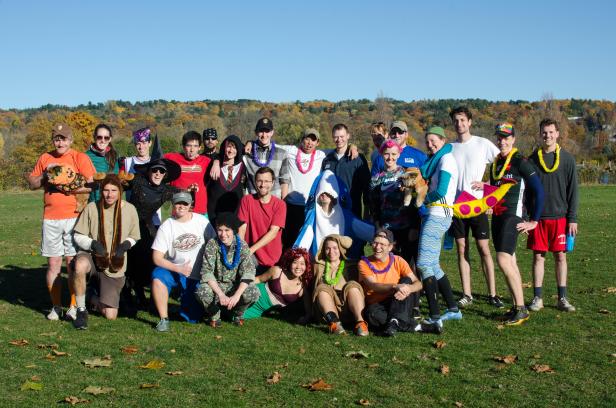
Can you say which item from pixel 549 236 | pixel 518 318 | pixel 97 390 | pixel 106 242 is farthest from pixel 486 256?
pixel 97 390

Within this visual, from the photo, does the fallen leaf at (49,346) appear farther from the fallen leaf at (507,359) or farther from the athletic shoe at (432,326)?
the fallen leaf at (507,359)

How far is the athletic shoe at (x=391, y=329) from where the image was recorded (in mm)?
6525

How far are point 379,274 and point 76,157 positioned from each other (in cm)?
370

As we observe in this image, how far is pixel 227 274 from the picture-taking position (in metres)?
7.12

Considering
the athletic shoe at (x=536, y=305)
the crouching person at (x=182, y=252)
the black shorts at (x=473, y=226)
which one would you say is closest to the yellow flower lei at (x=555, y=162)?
the black shorts at (x=473, y=226)

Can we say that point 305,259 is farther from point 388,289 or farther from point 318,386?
point 318,386

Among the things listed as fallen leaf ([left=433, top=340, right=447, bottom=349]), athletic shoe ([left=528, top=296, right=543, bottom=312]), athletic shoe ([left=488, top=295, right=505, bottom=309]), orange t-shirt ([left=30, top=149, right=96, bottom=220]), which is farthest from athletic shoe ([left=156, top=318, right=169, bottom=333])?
athletic shoe ([left=528, top=296, right=543, bottom=312])

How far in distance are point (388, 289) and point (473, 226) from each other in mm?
1627

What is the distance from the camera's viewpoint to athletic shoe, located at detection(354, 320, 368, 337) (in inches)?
260

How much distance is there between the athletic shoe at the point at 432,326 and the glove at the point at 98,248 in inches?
139

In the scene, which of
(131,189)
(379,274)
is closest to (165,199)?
(131,189)

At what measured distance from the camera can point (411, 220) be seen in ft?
24.2

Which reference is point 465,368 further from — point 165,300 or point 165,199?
point 165,199

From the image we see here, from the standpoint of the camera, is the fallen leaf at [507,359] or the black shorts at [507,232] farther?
the black shorts at [507,232]
